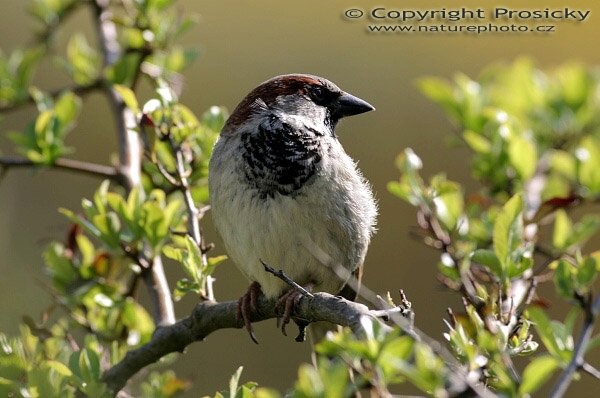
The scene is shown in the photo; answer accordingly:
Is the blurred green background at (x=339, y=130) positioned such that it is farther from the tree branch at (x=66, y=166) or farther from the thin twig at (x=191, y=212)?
the thin twig at (x=191, y=212)

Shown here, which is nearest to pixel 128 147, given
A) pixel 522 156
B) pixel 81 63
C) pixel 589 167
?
pixel 81 63

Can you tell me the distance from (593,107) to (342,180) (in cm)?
62

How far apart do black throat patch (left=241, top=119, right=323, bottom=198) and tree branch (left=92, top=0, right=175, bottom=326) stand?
27cm

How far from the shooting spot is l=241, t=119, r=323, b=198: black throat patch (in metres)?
1.99

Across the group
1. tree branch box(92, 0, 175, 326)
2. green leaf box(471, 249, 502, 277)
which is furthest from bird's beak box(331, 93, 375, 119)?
green leaf box(471, 249, 502, 277)

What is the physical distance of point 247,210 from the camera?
78.4 inches

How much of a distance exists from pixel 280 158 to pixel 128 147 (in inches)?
16.5

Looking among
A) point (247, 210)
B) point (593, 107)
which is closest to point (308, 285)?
point (247, 210)

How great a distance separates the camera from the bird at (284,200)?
1979mm

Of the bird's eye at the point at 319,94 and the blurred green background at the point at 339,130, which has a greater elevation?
the bird's eye at the point at 319,94

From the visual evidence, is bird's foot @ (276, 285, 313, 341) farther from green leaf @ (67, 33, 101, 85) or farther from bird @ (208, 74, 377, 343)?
green leaf @ (67, 33, 101, 85)

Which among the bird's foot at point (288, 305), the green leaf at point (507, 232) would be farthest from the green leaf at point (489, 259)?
the bird's foot at point (288, 305)

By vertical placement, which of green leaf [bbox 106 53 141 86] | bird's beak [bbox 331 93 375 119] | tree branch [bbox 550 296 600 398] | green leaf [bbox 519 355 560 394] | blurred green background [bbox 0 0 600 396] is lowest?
blurred green background [bbox 0 0 600 396]

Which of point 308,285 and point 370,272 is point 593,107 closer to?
point 308,285
